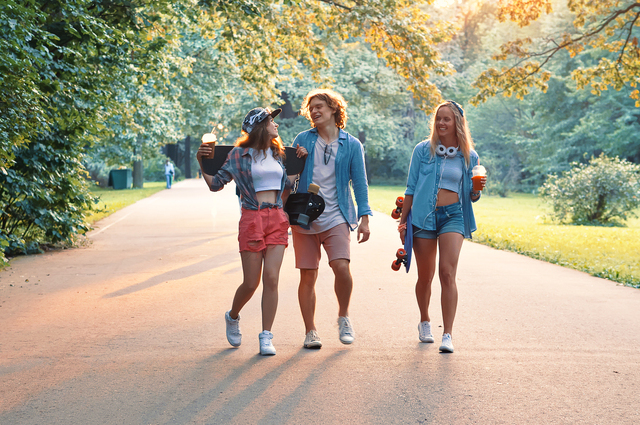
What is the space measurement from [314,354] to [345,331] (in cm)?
35

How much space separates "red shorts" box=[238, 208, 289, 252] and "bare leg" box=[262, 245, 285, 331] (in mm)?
57

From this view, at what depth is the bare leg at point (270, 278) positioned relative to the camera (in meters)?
5.13

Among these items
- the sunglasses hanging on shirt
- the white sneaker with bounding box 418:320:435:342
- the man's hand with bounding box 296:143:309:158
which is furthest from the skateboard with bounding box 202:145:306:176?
the white sneaker with bounding box 418:320:435:342

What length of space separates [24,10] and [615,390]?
585cm

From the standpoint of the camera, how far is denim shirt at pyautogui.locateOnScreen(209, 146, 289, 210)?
201 inches

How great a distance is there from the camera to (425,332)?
563 centimetres

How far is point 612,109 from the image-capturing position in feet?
131

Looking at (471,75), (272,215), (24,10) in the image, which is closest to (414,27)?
(24,10)

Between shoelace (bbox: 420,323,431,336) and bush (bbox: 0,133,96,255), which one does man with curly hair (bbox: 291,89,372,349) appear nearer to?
shoelace (bbox: 420,323,431,336)

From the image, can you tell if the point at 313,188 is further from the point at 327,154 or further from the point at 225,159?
the point at 225,159

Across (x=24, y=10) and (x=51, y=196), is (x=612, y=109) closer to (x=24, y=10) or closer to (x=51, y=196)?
(x=51, y=196)

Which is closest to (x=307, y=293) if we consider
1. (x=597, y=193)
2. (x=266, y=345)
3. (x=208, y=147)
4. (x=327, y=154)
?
(x=266, y=345)

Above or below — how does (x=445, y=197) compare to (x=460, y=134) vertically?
below

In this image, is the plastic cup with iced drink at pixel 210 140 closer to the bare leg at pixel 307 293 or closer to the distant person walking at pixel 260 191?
the distant person walking at pixel 260 191
